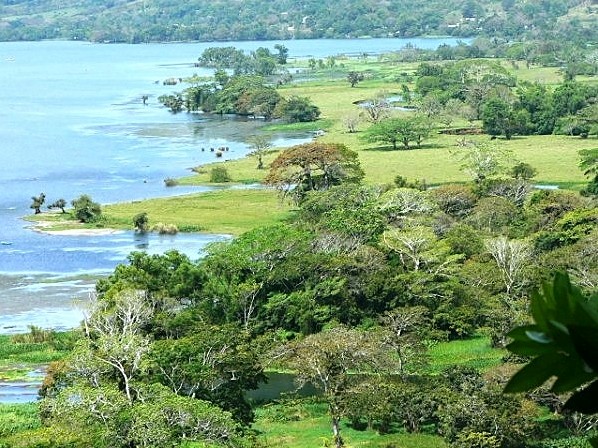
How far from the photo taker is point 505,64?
11900 centimetres

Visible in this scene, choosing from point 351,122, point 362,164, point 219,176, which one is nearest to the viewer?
point 219,176

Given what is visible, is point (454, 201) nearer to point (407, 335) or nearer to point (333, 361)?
point (407, 335)

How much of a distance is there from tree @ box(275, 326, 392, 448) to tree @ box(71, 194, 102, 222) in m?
26.2

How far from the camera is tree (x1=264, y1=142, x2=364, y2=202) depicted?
4488 cm

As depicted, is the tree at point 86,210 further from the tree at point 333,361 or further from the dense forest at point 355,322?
the tree at point 333,361

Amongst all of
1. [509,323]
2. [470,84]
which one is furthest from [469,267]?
[470,84]

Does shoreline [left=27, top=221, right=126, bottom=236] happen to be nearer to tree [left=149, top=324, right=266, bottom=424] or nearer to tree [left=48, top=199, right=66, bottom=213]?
tree [left=48, top=199, right=66, bottom=213]

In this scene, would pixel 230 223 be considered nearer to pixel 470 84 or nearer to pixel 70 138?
pixel 70 138

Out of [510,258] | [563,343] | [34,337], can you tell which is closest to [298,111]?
[510,258]

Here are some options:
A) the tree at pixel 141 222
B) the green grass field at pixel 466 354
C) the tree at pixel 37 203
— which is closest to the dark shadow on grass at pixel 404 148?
the tree at pixel 37 203

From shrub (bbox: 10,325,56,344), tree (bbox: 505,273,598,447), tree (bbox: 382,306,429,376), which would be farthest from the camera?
shrub (bbox: 10,325,56,344)

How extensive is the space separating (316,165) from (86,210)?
1120 cm

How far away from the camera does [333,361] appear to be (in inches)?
895

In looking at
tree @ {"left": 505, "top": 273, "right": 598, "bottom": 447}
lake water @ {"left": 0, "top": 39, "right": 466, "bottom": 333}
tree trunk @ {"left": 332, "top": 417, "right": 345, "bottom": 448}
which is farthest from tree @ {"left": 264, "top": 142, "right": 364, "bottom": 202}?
tree @ {"left": 505, "top": 273, "right": 598, "bottom": 447}
